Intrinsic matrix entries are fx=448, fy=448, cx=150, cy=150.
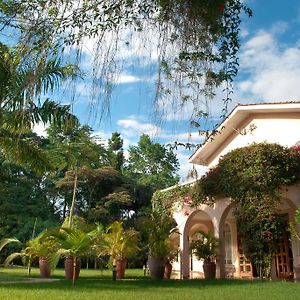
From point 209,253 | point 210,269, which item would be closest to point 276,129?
point 209,253

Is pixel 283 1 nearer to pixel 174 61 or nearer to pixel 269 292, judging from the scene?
pixel 174 61

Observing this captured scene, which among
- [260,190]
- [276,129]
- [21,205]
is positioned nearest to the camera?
[260,190]

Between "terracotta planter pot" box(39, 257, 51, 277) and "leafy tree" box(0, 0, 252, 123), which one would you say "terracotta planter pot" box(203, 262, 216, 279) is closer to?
"terracotta planter pot" box(39, 257, 51, 277)

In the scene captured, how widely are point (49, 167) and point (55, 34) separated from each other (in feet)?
34.8

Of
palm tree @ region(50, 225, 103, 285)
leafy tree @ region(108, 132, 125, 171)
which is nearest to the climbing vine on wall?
palm tree @ region(50, 225, 103, 285)

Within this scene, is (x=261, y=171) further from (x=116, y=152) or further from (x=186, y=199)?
(x=116, y=152)

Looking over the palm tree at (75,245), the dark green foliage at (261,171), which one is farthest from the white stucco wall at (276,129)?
the palm tree at (75,245)

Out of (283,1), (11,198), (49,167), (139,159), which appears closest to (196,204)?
(49,167)

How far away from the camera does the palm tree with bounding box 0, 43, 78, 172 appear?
4.44 meters

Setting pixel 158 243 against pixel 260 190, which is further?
pixel 158 243

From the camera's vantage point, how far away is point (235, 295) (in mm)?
10031

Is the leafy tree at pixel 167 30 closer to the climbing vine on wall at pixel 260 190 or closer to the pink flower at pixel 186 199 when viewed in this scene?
the climbing vine on wall at pixel 260 190

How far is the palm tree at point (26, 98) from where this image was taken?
4438mm

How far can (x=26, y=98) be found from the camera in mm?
4594
